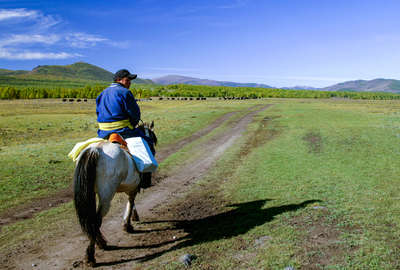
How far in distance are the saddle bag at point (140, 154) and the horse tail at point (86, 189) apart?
106 centimetres

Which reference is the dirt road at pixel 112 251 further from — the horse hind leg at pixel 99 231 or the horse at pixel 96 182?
the horse at pixel 96 182

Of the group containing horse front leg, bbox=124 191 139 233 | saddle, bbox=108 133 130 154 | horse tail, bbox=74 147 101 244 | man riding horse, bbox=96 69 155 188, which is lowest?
horse front leg, bbox=124 191 139 233

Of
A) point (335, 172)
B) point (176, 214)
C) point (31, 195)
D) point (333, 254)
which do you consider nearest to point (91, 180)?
point (176, 214)

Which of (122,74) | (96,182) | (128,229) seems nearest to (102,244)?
(128,229)

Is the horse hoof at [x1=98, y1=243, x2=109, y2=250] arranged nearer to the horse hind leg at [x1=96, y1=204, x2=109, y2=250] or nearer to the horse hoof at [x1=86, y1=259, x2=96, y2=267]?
the horse hind leg at [x1=96, y1=204, x2=109, y2=250]

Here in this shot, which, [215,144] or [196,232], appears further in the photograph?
[215,144]

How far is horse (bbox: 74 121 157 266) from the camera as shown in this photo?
4.89 metres

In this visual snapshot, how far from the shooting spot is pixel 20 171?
11383 millimetres

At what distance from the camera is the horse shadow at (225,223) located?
19.2 feet

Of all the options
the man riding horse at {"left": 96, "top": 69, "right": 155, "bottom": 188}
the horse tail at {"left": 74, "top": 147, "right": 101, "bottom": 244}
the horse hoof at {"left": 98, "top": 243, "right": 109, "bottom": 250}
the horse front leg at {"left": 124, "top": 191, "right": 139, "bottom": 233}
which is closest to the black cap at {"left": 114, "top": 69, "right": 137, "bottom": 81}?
the man riding horse at {"left": 96, "top": 69, "right": 155, "bottom": 188}

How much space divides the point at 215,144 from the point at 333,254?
13.2 meters

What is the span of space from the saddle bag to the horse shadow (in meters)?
1.65

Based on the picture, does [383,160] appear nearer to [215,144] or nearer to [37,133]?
[215,144]

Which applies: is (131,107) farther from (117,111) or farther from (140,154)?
(140,154)
